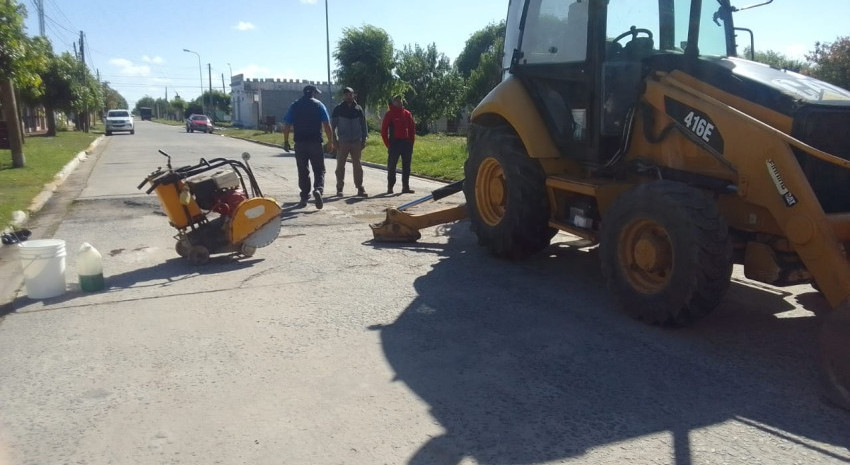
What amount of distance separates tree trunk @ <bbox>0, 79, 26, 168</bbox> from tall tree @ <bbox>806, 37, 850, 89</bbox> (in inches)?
911

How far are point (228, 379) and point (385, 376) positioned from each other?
0.92 meters

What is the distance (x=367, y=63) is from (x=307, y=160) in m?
26.4

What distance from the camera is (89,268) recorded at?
19.1 feet

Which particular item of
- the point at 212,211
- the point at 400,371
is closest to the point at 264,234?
the point at 212,211

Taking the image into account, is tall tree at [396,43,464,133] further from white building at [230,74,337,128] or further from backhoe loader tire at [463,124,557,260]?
backhoe loader tire at [463,124,557,260]

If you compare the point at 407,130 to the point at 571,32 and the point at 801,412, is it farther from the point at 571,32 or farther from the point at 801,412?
the point at 801,412

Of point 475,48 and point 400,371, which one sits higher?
point 475,48

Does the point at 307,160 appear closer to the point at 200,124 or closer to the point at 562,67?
the point at 562,67

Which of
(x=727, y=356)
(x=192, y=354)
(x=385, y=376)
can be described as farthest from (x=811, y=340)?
(x=192, y=354)

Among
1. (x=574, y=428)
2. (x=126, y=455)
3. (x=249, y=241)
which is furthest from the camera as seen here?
(x=249, y=241)

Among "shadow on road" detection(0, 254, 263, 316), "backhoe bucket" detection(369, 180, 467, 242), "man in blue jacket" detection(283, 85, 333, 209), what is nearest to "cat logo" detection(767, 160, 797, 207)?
"backhoe bucket" detection(369, 180, 467, 242)

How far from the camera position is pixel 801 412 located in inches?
138

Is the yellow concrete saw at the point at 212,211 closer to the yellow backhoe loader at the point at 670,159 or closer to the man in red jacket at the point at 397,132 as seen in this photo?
the yellow backhoe loader at the point at 670,159

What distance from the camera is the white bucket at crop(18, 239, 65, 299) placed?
5508 millimetres
